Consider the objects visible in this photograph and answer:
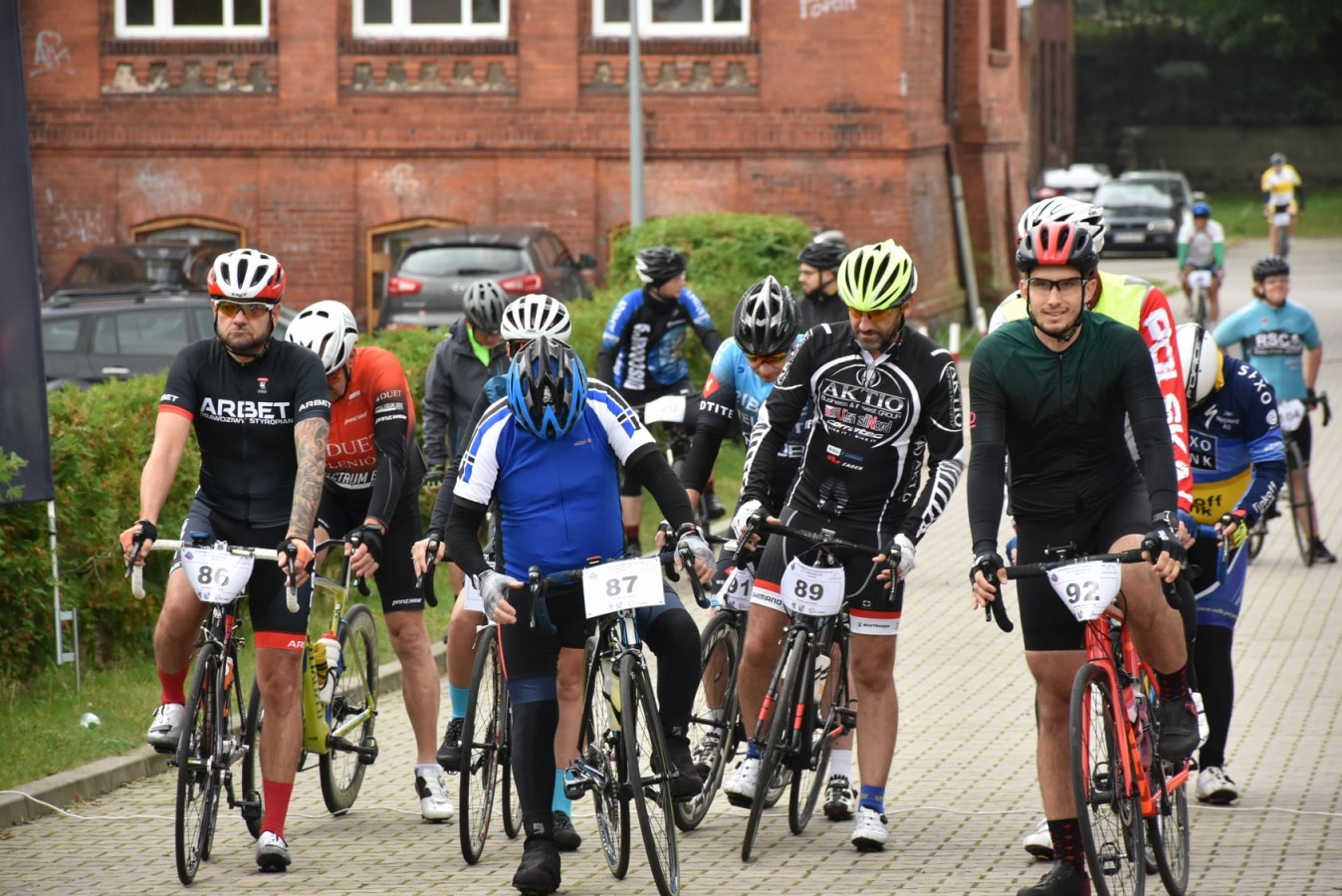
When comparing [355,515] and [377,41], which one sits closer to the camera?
[355,515]

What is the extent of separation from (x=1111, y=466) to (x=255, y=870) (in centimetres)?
321

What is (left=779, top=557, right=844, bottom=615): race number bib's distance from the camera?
6.97 metres

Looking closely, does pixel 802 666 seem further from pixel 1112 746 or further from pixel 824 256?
pixel 824 256

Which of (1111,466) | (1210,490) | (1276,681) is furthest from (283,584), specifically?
(1276,681)

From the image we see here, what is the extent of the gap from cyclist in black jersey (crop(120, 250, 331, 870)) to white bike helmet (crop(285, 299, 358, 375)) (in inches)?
12.9

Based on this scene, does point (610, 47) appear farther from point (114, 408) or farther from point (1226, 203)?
point (1226, 203)

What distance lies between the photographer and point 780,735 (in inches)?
271

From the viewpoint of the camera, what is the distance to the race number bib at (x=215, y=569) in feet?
22.0

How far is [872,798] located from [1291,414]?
24.0 feet

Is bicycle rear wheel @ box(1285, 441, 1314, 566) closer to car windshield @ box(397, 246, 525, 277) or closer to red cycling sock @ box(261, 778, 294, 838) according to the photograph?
red cycling sock @ box(261, 778, 294, 838)

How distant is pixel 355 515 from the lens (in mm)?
7789

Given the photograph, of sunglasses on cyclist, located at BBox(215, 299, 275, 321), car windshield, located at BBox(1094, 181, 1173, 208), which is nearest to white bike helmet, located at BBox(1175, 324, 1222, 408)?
sunglasses on cyclist, located at BBox(215, 299, 275, 321)

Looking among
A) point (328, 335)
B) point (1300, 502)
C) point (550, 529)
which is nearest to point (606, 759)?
point (550, 529)

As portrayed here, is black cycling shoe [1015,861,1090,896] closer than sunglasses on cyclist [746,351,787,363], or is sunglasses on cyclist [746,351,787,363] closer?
black cycling shoe [1015,861,1090,896]
